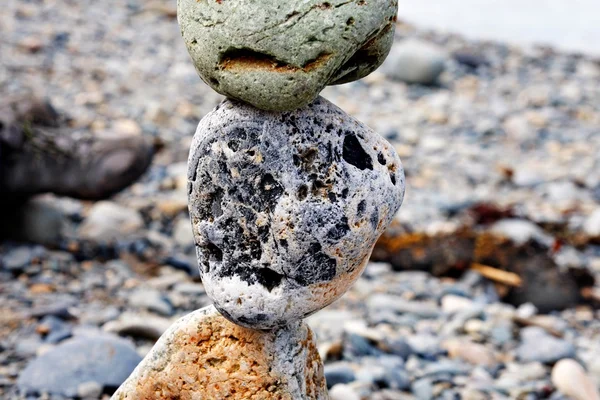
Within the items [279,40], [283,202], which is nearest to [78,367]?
Result: [283,202]

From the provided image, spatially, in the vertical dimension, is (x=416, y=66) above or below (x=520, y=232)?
above

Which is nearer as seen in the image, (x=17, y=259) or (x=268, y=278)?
(x=268, y=278)

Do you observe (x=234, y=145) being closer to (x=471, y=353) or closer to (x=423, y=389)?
(x=423, y=389)

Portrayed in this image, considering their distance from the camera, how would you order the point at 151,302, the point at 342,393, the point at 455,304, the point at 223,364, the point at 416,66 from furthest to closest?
the point at 416,66, the point at 455,304, the point at 151,302, the point at 342,393, the point at 223,364

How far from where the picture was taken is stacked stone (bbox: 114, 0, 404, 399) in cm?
241

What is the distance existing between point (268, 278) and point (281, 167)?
390mm

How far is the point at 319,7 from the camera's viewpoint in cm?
238

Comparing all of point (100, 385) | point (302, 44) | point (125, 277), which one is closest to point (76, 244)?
point (125, 277)

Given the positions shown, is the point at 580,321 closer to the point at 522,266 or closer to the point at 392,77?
the point at 522,266

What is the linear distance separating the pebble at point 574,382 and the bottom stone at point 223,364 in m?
2.20

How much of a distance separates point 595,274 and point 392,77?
19.9 ft

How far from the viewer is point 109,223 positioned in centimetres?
638

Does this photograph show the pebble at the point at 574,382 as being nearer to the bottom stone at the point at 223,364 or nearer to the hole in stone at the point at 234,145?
the bottom stone at the point at 223,364

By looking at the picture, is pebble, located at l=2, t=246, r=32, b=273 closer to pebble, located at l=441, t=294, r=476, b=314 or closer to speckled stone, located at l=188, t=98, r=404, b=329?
pebble, located at l=441, t=294, r=476, b=314
